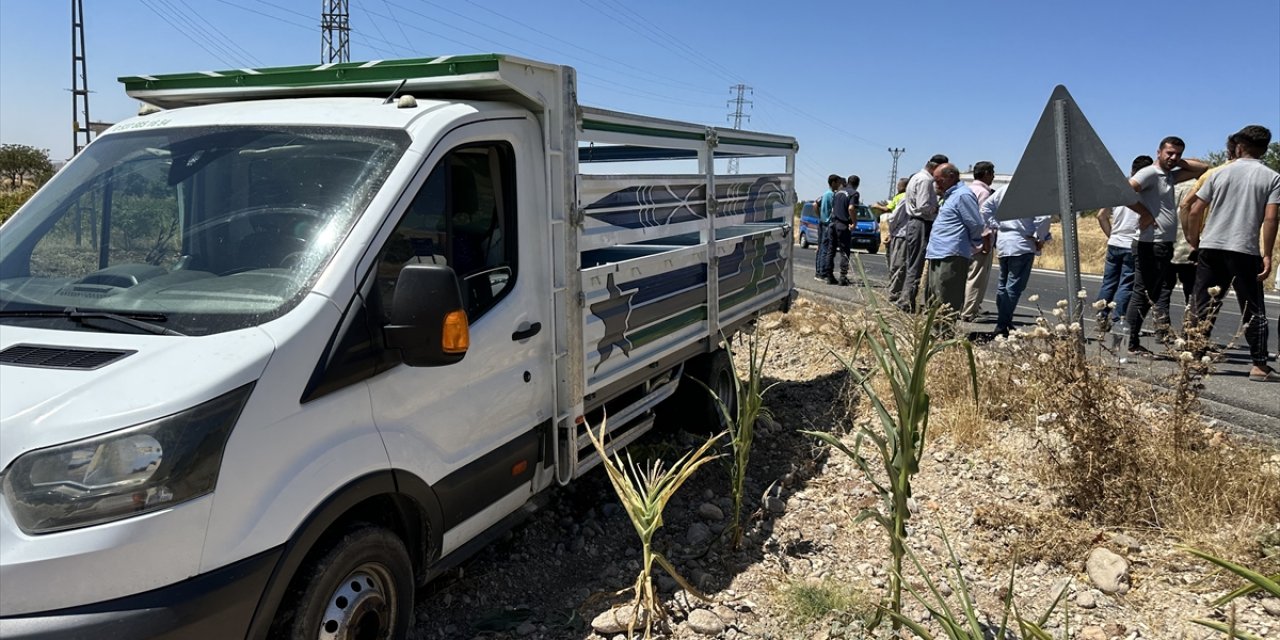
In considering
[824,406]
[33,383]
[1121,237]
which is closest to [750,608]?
[33,383]

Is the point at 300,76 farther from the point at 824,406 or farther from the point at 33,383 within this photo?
the point at 824,406

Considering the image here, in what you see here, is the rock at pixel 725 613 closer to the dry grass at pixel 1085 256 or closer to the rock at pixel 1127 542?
the rock at pixel 1127 542

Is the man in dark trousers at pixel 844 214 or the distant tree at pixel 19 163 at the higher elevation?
the distant tree at pixel 19 163

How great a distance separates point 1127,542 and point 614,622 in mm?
2519

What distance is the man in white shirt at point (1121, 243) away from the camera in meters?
8.83

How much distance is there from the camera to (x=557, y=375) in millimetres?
4082

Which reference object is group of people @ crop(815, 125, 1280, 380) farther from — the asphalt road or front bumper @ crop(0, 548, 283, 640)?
front bumper @ crop(0, 548, 283, 640)

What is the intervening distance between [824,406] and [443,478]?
4.36m

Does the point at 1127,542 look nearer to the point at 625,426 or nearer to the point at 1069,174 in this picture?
the point at 1069,174

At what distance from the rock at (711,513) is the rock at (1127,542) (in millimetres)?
1997

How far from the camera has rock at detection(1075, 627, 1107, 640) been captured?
11.7ft

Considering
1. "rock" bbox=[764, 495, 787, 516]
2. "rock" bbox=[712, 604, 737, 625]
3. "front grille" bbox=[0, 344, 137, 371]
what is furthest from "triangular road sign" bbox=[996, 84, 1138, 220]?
"front grille" bbox=[0, 344, 137, 371]

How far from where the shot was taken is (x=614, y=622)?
12.0 feet

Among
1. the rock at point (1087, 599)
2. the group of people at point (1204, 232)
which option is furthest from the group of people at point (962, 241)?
the rock at point (1087, 599)
